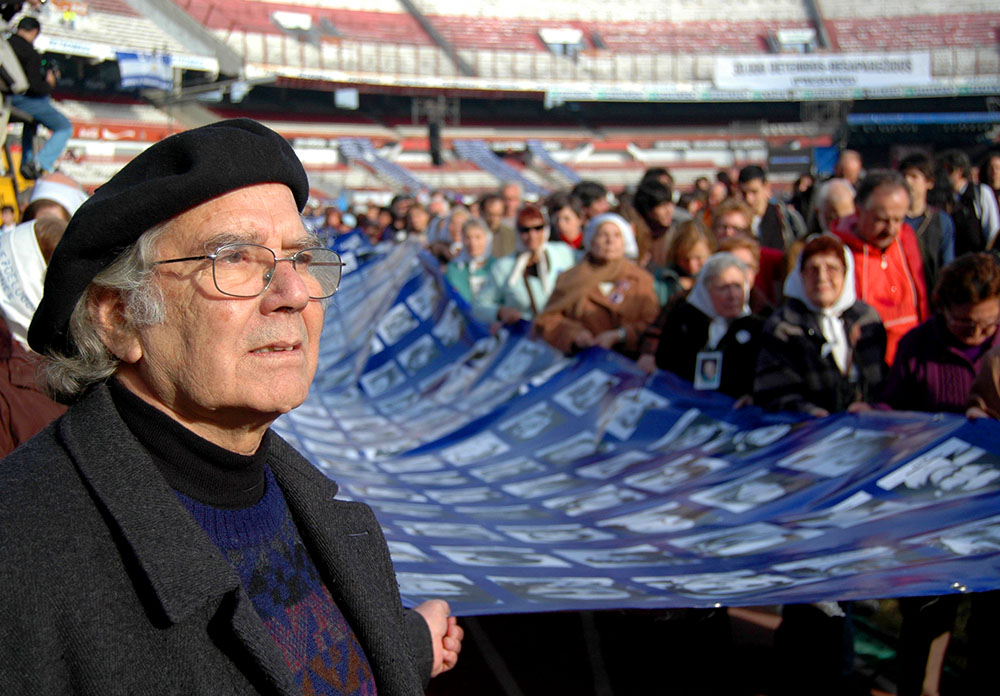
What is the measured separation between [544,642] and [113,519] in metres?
3.26

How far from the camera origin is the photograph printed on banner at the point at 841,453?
352 cm

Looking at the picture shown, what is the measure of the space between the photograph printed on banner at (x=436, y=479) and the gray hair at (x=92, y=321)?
3.15 m

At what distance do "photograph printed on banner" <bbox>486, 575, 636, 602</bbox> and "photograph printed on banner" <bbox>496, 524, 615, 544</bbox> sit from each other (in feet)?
1.84

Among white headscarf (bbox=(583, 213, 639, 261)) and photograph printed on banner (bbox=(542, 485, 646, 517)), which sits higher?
white headscarf (bbox=(583, 213, 639, 261))

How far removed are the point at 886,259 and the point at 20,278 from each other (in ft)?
12.2

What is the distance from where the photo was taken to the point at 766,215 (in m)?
7.32

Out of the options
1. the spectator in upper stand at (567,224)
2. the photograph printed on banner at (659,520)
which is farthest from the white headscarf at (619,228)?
the photograph printed on banner at (659,520)

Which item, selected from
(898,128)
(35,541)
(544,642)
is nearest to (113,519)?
(35,541)

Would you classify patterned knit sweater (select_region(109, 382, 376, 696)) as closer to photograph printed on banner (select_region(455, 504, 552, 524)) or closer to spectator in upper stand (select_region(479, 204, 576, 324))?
photograph printed on banner (select_region(455, 504, 552, 524))

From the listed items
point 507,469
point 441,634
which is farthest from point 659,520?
point 441,634

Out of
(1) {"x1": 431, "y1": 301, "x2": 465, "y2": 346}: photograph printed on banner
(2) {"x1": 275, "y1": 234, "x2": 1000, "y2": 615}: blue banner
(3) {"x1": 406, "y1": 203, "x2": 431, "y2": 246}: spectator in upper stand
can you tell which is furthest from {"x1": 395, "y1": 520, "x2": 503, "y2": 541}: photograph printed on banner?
(3) {"x1": 406, "y1": 203, "x2": 431, "y2": 246}: spectator in upper stand

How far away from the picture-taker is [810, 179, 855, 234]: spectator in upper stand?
5.49 m

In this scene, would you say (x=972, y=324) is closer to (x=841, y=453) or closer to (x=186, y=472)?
(x=841, y=453)

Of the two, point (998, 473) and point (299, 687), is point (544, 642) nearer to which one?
point (998, 473)
